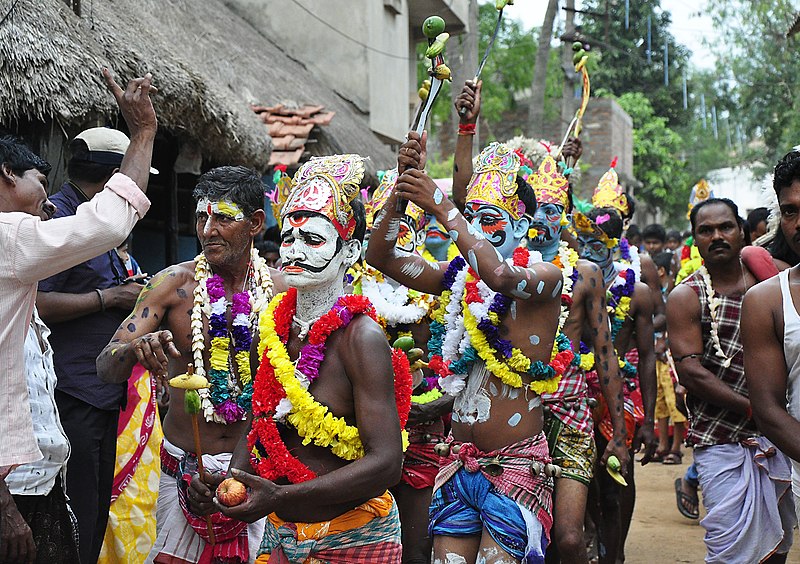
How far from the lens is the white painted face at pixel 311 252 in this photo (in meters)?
3.77

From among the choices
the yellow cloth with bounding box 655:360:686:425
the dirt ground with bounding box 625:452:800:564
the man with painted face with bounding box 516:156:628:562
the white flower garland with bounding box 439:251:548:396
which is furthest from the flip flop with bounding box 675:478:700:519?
the white flower garland with bounding box 439:251:548:396

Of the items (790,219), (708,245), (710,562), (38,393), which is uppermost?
(790,219)

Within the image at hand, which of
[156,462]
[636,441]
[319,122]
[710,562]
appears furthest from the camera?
[319,122]

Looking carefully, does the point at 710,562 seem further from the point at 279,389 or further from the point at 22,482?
the point at 22,482

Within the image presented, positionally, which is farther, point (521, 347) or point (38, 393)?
point (521, 347)

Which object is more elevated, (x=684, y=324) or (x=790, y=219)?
(x=790, y=219)

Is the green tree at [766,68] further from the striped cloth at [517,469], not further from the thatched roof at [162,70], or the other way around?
the striped cloth at [517,469]

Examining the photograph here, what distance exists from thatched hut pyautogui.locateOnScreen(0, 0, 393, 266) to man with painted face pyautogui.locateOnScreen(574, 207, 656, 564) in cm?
337

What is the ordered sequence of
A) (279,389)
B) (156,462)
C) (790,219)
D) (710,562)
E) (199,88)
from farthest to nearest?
(199,88) < (156,462) < (710,562) < (790,219) < (279,389)

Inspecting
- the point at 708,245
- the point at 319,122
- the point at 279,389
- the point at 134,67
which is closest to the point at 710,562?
the point at 708,245

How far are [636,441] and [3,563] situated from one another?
15.3 ft

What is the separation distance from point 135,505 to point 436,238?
9.44 ft

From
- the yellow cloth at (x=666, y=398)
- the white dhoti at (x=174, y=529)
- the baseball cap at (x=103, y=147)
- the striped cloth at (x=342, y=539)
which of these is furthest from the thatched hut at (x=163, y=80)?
the yellow cloth at (x=666, y=398)

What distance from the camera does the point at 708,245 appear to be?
19.4ft
